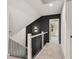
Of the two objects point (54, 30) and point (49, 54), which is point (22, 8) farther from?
point (54, 30)

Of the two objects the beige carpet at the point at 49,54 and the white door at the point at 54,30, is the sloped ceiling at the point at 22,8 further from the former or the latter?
the white door at the point at 54,30

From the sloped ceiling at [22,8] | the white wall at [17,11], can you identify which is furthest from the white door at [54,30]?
the white wall at [17,11]

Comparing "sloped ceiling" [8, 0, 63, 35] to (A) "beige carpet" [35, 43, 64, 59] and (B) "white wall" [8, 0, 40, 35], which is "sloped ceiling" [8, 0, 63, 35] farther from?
(A) "beige carpet" [35, 43, 64, 59]

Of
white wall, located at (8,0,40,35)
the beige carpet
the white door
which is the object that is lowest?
the beige carpet

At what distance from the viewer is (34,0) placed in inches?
137

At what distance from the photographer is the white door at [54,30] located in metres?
6.96

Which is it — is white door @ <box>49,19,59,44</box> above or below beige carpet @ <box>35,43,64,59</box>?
above

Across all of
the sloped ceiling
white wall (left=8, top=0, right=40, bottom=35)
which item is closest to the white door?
the sloped ceiling

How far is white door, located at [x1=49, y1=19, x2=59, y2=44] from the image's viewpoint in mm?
6964

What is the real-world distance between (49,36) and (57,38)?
23.8 inches
